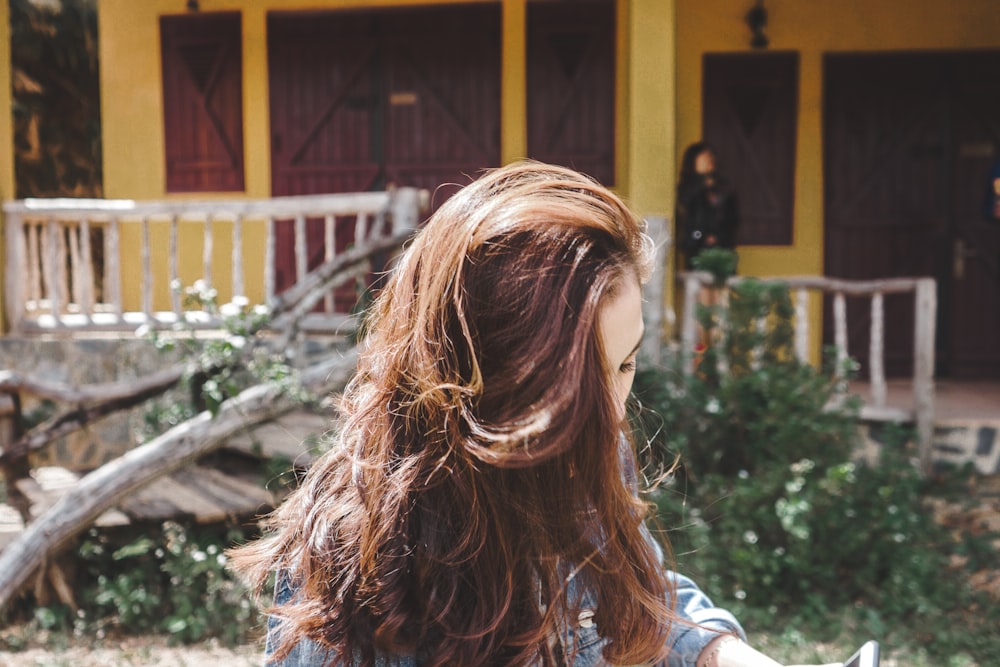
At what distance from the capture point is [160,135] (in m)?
8.45

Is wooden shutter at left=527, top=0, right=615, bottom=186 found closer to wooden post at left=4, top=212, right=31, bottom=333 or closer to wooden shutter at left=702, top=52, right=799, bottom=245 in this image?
wooden shutter at left=702, top=52, right=799, bottom=245

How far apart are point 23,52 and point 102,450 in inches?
292

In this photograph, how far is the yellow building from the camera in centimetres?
793

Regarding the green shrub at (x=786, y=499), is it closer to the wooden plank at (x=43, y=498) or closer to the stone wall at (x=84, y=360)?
the wooden plank at (x=43, y=498)

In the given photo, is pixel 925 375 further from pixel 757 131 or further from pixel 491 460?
pixel 491 460

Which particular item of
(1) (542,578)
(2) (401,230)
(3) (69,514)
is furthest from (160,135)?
(1) (542,578)

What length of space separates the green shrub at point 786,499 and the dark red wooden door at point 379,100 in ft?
11.3

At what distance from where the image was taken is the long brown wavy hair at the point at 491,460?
0.98 metres

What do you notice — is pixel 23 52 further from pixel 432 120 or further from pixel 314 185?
pixel 432 120

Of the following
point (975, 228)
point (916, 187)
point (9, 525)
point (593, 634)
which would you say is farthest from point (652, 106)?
point (593, 634)

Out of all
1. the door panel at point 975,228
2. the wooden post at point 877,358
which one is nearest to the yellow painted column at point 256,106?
the wooden post at point 877,358

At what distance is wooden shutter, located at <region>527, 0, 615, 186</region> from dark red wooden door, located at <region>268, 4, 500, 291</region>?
351 mm

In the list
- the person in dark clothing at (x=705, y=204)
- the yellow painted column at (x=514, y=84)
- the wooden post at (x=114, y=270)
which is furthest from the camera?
the yellow painted column at (x=514, y=84)

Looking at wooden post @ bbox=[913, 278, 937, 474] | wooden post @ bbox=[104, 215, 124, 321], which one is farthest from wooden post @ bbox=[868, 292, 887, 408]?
wooden post @ bbox=[104, 215, 124, 321]
